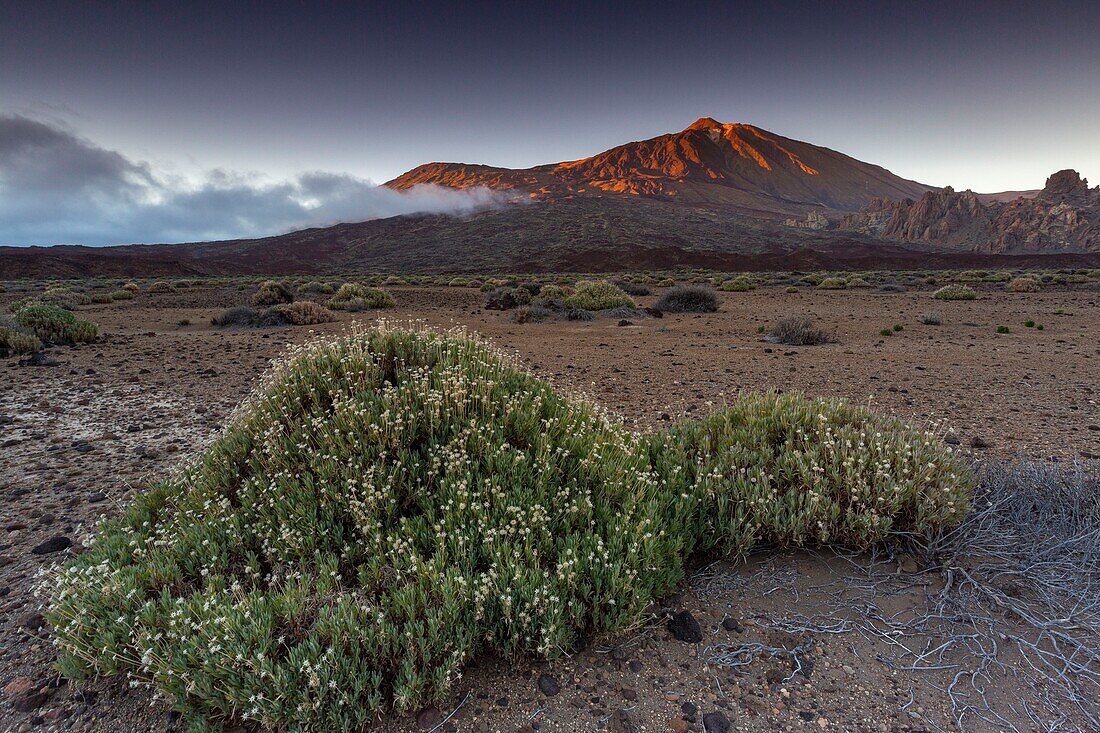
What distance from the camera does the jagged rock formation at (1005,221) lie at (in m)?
89.4

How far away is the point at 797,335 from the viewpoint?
12023 mm

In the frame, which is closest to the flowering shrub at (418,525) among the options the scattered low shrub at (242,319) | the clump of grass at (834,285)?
the scattered low shrub at (242,319)

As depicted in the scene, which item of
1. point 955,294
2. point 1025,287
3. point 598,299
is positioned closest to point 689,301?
point 598,299

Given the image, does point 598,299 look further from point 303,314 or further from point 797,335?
point 303,314

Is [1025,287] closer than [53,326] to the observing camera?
No

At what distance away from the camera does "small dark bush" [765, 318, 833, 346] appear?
11.9m

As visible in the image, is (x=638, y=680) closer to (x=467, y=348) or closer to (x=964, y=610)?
(x=964, y=610)

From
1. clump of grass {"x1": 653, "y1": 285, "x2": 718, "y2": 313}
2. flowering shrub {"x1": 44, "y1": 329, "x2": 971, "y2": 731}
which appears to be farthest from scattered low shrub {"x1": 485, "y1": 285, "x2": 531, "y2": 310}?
flowering shrub {"x1": 44, "y1": 329, "x2": 971, "y2": 731}

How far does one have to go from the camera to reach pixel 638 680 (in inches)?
95.1

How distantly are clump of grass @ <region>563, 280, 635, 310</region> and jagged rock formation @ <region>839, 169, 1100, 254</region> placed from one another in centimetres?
10422

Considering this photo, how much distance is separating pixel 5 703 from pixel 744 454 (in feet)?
Result: 13.4

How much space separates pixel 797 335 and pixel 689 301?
7798 mm

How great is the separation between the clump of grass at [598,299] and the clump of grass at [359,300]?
786 cm

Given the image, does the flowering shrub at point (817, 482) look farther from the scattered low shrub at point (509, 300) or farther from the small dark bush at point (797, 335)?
the scattered low shrub at point (509, 300)
